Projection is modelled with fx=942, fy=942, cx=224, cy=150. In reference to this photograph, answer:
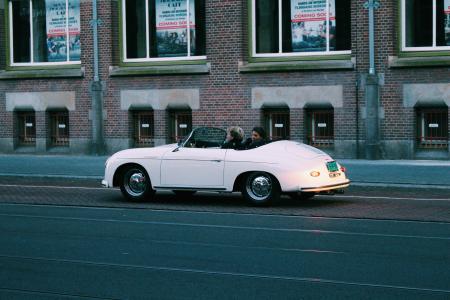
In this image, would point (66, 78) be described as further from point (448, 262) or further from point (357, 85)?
point (448, 262)

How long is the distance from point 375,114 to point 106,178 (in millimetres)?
9909

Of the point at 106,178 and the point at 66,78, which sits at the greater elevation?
the point at 66,78

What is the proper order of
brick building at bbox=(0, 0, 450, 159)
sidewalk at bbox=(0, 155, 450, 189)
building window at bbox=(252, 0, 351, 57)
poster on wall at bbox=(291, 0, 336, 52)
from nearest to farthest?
sidewalk at bbox=(0, 155, 450, 189), brick building at bbox=(0, 0, 450, 159), building window at bbox=(252, 0, 351, 57), poster on wall at bbox=(291, 0, 336, 52)

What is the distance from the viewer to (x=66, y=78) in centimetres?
2798

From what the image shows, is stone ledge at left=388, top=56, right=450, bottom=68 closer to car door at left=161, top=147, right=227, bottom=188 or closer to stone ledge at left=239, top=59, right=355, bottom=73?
stone ledge at left=239, top=59, right=355, bottom=73

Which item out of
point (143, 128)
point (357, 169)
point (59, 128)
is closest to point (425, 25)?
point (357, 169)

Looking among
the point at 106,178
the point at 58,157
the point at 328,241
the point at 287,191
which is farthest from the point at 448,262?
Result: the point at 58,157

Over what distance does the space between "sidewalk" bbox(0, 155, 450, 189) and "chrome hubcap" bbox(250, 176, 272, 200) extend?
4972mm

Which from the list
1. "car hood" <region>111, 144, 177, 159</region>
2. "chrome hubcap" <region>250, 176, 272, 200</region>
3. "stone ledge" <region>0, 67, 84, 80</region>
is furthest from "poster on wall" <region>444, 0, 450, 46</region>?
"stone ledge" <region>0, 67, 84, 80</region>

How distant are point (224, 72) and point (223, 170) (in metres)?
11.2

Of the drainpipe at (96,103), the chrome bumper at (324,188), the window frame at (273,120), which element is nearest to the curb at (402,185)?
the chrome bumper at (324,188)

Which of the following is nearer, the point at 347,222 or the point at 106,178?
the point at 347,222

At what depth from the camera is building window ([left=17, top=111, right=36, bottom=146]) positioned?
29.0m

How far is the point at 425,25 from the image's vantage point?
23.6 m
